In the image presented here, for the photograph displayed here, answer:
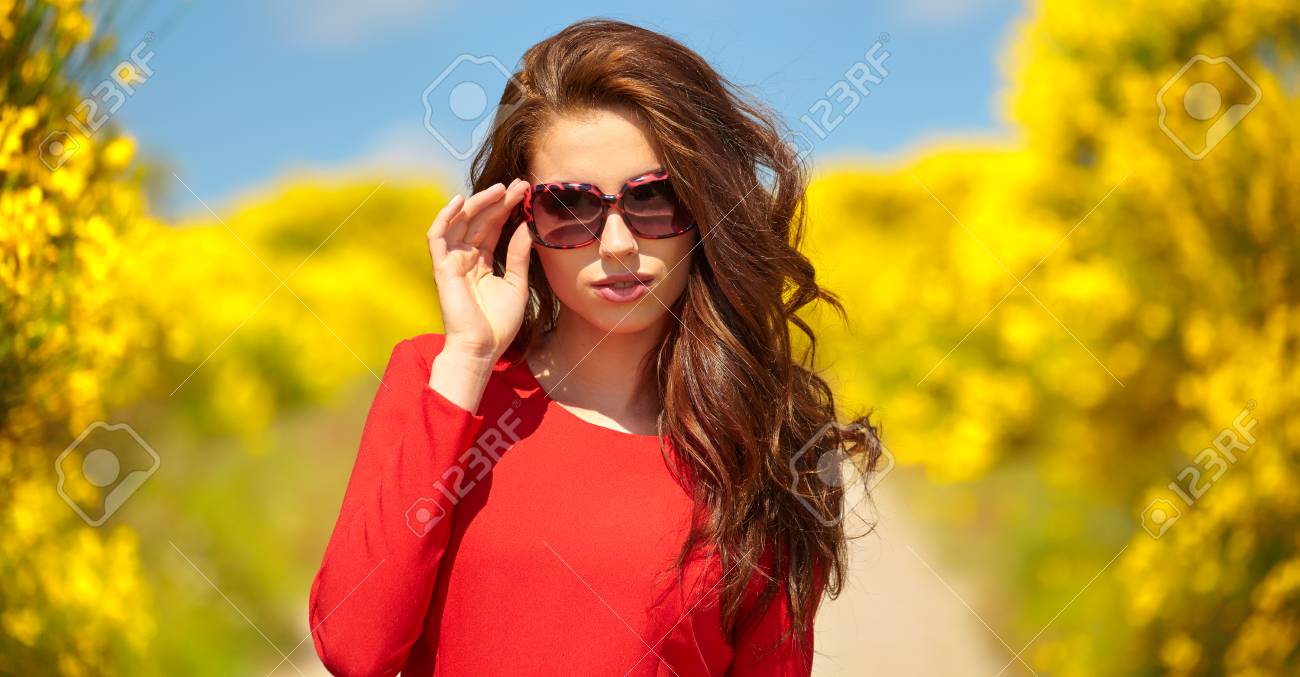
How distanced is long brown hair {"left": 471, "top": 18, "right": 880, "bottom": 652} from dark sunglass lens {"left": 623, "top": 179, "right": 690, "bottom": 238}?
2 centimetres

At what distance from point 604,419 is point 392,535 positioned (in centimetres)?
42

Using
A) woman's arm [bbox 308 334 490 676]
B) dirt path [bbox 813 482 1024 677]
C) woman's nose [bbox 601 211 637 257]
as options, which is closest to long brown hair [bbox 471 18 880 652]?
woman's nose [bbox 601 211 637 257]

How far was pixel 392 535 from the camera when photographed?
148 cm

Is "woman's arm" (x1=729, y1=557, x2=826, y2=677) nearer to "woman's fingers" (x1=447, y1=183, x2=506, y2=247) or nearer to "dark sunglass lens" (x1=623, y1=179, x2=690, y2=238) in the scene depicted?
"dark sunglass lens" (x1=623, y1=179, x2=690, y2=238)

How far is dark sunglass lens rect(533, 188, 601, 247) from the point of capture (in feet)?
5.51

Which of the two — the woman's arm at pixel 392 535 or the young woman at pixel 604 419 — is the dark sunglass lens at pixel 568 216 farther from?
the woman's arm at pixel 392 535

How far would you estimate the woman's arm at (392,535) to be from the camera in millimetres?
1467

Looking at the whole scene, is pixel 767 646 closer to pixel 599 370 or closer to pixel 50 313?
pixel 599 370

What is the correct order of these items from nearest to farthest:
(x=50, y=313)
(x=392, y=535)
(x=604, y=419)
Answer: (x=392, y=535), (x=604, y=419), (x=50, y=313)

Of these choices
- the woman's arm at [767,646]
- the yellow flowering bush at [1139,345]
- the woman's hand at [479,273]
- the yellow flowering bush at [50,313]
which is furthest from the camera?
the yellow flowering bush at [1139,345]

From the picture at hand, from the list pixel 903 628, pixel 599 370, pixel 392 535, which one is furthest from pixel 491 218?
pixel 903 628

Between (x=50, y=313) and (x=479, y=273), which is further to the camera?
(x=50, y=313)

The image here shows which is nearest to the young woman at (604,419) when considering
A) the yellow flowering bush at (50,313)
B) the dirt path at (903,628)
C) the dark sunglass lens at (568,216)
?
the dark sunglass lens at (568,216)

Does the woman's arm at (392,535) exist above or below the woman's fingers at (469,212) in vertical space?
below
